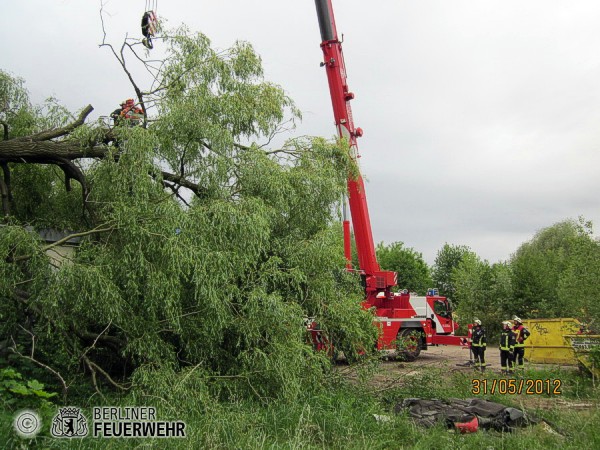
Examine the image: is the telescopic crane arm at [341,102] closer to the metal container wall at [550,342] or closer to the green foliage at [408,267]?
the metal container wall at [550,342]

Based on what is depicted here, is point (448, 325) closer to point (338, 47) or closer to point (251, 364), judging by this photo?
point (338, 47)

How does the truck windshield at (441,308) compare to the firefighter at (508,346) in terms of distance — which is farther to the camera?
the truck windshield at (441,308)

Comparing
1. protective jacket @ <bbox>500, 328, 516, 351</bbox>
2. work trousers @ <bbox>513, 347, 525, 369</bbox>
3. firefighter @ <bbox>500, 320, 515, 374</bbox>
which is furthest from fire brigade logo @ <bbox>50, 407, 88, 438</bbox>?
work trousers @ <bbox>513, 347, 525, 369</bbox>

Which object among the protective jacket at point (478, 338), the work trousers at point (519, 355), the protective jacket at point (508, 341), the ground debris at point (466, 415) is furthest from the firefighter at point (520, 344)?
the ground debris at point (466, 415)

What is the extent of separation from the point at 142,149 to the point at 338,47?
695cm

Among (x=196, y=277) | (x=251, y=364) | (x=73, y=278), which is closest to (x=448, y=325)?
(x=251, y=364)

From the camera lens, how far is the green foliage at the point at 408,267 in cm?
3978

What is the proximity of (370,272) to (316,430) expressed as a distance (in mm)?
7532

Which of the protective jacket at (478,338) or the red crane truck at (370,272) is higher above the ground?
the red crane truck at (370,272)

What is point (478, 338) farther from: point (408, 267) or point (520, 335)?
point (408, 267)
